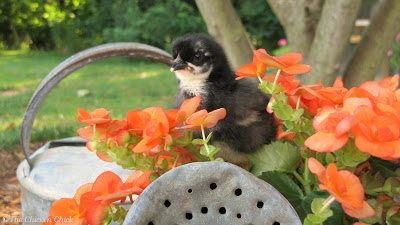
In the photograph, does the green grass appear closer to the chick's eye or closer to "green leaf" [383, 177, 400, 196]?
the chick's eye

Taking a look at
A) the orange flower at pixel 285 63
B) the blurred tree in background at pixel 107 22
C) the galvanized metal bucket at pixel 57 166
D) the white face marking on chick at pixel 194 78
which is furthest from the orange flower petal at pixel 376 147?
the blurred tree in background at pixel 107 22

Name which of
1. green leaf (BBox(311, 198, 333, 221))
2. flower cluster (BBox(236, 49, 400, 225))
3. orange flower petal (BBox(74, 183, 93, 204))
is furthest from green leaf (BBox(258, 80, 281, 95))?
orange flower petal (BBox(74, 183, 93, 204))

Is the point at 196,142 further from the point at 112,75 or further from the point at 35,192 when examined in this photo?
the point at 112,75

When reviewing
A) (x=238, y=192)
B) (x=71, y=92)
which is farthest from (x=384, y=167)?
(x=71, y=92)

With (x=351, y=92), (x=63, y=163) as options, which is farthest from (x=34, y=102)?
Result: (x=351, y=92)

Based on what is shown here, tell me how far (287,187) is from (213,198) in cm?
18

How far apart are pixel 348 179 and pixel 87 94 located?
5023 millimetres

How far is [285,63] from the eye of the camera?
1.01 metres

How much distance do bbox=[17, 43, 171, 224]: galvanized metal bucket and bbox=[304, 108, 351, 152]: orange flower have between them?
31.7 inches

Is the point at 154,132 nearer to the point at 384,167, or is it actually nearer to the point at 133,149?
the point at 133,149

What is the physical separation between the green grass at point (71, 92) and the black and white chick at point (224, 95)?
1.70 m

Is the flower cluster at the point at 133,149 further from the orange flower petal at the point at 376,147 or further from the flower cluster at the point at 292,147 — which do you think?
the orange flower petal at the point at 376,147

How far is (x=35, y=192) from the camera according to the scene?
Answer: 1493 mm

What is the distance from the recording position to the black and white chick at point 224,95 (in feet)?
3.86
